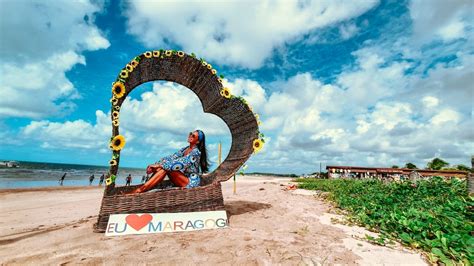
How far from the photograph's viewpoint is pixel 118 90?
4.56m

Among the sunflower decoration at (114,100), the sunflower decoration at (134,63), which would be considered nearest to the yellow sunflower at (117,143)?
the sunflower decoration at (114,100)

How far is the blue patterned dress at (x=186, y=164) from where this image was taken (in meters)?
5.07

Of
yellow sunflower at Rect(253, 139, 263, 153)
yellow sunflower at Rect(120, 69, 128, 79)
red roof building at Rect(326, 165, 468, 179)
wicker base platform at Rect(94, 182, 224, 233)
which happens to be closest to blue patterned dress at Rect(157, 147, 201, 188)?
wicker base platform at Rect(94, 182, 224, 233)

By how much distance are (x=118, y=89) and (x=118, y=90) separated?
2 centimetres

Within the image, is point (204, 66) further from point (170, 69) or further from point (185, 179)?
point (185, 179)

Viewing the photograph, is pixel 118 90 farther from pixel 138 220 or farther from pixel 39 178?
pixel 39 178

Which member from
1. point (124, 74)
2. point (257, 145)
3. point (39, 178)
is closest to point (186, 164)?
point (257, 145)

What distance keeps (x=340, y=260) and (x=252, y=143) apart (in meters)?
2.93

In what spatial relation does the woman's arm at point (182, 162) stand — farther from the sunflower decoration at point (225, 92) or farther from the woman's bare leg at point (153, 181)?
the sunflower decoration at point (225, 92)

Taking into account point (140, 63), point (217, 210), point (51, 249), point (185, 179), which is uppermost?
point (140, 63)

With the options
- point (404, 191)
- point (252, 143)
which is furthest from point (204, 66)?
point (404, 191)

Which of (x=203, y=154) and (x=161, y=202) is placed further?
(x=203, y=154)

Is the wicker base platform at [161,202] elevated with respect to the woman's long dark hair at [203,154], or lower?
lower

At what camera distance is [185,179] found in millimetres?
5250
